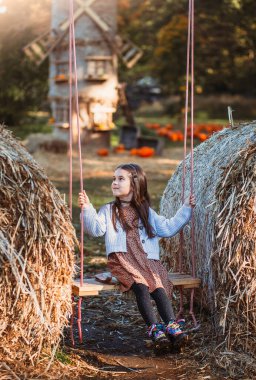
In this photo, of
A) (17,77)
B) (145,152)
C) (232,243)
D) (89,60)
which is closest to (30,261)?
(232,243)

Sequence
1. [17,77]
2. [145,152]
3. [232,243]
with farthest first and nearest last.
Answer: [17,77], [145,152], [232,243]

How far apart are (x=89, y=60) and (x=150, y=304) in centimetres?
1198

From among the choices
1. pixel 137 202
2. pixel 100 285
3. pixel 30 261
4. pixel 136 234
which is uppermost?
pixel 137 202

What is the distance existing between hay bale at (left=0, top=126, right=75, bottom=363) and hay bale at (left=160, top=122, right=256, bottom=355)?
0.95 m

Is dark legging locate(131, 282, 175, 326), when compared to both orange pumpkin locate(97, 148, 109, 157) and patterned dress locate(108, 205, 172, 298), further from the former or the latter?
orange pumpkin locate(97, 148, 109, 157)

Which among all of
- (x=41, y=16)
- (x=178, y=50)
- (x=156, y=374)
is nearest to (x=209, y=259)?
(x=156, y=374)

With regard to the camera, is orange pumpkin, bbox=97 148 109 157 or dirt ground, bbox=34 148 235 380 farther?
orange pumpkin, bbox=97 148 109 157

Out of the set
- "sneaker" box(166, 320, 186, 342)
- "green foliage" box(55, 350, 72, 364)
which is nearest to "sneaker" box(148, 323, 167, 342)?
"sneaker" box(166, 320, 186, 342)

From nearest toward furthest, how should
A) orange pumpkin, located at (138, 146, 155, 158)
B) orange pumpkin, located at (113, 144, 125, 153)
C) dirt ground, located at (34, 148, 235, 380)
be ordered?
dirt ground, located at (34, 148, 235, 380) → orange pumpkin, located at (138, 146, 155, 158) → orange pumpkin, located at (113, 144, 125, 153)

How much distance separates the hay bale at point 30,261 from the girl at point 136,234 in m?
0.38

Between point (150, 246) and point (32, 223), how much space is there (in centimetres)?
104

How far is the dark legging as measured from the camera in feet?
15.3

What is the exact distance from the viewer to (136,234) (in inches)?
197

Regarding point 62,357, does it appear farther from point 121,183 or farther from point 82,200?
point 121,183
